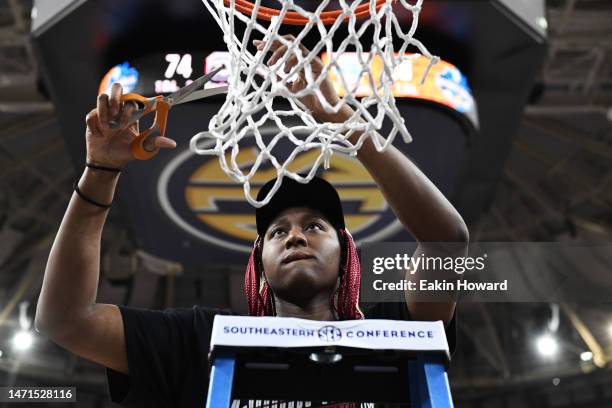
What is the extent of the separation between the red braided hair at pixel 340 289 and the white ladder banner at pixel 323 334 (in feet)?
1.65

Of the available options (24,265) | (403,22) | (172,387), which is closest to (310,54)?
(172,387)

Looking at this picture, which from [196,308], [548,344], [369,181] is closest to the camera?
[196,308]

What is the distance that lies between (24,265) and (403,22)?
678cm

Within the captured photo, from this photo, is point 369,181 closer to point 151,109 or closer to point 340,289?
point 340,289

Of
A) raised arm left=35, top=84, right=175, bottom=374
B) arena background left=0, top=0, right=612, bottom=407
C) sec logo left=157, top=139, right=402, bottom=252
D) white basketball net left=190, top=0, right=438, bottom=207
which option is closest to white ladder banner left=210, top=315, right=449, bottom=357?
white basketball net left=190, top=0, right=438, bottom=207

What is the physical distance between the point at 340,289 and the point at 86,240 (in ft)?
2.08

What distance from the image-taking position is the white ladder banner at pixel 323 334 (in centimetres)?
129

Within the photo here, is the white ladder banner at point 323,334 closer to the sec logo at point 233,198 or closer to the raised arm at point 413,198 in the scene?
the raised arm at point 413,198

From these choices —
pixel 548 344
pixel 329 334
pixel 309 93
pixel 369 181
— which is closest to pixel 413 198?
pixel 309 93

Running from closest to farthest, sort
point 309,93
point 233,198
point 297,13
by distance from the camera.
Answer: point 309,93 → point 297,13 → point 233,198

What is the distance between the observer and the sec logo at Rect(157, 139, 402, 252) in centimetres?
431

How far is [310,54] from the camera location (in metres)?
1.64

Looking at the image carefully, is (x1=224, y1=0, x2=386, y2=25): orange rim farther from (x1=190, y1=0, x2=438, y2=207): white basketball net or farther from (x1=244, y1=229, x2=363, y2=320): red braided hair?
(x1=244, y1=229, x2=363, y2=320): red braided hair

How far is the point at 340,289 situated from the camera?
1.90 meters
